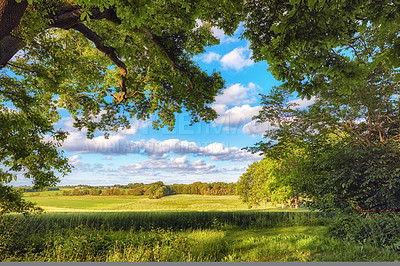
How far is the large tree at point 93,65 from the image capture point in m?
5.66

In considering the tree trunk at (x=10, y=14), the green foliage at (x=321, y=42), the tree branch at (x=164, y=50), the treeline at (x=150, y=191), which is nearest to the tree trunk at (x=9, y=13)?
the tree trunk at (x=10, y=14)

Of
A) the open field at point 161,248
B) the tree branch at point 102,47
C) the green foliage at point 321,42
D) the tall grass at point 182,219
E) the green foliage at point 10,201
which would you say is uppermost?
the tree branch at point 102,47

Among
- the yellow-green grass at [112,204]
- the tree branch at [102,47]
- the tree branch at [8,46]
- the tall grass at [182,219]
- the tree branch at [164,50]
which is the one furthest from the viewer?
the yellow-green grass at [112,204]

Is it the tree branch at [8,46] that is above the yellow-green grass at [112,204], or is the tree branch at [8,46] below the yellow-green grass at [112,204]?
above

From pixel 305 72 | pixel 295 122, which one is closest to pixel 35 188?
pixel 305 72

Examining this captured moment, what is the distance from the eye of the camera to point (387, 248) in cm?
687

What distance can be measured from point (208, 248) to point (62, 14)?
8424 millimetres

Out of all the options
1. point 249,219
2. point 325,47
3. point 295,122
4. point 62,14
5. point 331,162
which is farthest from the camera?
point 249,219

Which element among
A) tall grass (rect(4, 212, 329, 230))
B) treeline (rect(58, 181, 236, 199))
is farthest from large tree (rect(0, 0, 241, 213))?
treeline (rect(58, 181, 236, 199))

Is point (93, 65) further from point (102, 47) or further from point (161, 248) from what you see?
point (161, 248)

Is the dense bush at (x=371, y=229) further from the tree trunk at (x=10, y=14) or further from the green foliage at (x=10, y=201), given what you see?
Answer: the tree trunk at (x=10, y=14)

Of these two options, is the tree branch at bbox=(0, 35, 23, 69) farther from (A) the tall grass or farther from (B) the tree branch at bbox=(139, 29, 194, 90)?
(A) the tall grass

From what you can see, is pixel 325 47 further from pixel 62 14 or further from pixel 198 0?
pixel 62 14

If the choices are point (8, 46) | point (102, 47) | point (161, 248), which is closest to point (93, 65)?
point (102, 47)
